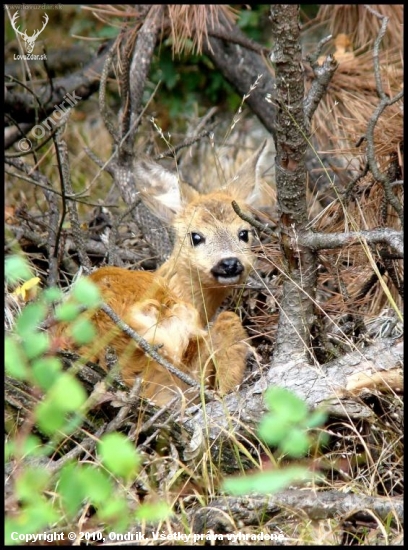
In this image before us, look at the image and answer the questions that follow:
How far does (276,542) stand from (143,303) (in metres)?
1.61

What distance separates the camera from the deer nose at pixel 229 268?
477cm

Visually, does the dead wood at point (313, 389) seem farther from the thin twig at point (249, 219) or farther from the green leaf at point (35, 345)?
the green leaf at point (35, 345)

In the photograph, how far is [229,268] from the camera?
15.7ft

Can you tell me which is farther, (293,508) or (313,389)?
(313,389)

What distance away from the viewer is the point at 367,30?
7.14 m

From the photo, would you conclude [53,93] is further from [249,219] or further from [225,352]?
[249,219]

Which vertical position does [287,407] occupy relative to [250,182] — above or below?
above

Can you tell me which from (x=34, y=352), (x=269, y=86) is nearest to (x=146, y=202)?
(x=269, y=86)

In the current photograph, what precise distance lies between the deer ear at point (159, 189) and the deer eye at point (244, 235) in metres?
0.52

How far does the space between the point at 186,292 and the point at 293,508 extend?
7.06ft

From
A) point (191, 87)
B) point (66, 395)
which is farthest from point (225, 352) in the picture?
point (191, 87)

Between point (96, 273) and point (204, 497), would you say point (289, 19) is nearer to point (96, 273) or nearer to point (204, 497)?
point (96, 273)

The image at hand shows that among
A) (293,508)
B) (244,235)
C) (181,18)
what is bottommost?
(293,508)

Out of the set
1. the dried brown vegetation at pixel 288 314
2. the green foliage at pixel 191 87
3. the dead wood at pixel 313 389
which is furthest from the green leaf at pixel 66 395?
the green foliage at pixel 191 87
